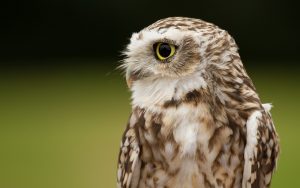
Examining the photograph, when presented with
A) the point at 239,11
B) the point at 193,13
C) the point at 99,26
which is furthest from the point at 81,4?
the point at 239,11

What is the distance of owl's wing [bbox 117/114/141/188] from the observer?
124 inches

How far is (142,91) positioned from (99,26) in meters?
11.8

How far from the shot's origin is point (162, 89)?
3.04m

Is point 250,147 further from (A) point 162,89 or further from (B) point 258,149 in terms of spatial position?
(A) point 162,89

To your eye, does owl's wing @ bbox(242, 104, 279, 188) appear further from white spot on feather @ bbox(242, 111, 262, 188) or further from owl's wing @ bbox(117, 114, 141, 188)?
owl's wing @ bbox(117, 114, 141, 188)

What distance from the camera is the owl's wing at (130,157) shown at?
314cm

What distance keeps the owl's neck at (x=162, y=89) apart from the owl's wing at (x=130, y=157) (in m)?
0.13

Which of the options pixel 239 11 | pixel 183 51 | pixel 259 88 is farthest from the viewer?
pixel 239 11

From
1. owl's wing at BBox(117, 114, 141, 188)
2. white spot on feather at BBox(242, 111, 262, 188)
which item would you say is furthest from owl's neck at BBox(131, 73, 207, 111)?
white spot on feather at BBox(242, 111, 262, 188)

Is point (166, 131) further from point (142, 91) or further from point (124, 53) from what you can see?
point (124, 53)

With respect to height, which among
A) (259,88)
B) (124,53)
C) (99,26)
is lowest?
(259,88)

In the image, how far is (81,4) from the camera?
48.0 ft

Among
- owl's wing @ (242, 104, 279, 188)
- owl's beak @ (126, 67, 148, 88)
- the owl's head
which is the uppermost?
the owl's head

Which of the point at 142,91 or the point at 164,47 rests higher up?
the point at 164,47
